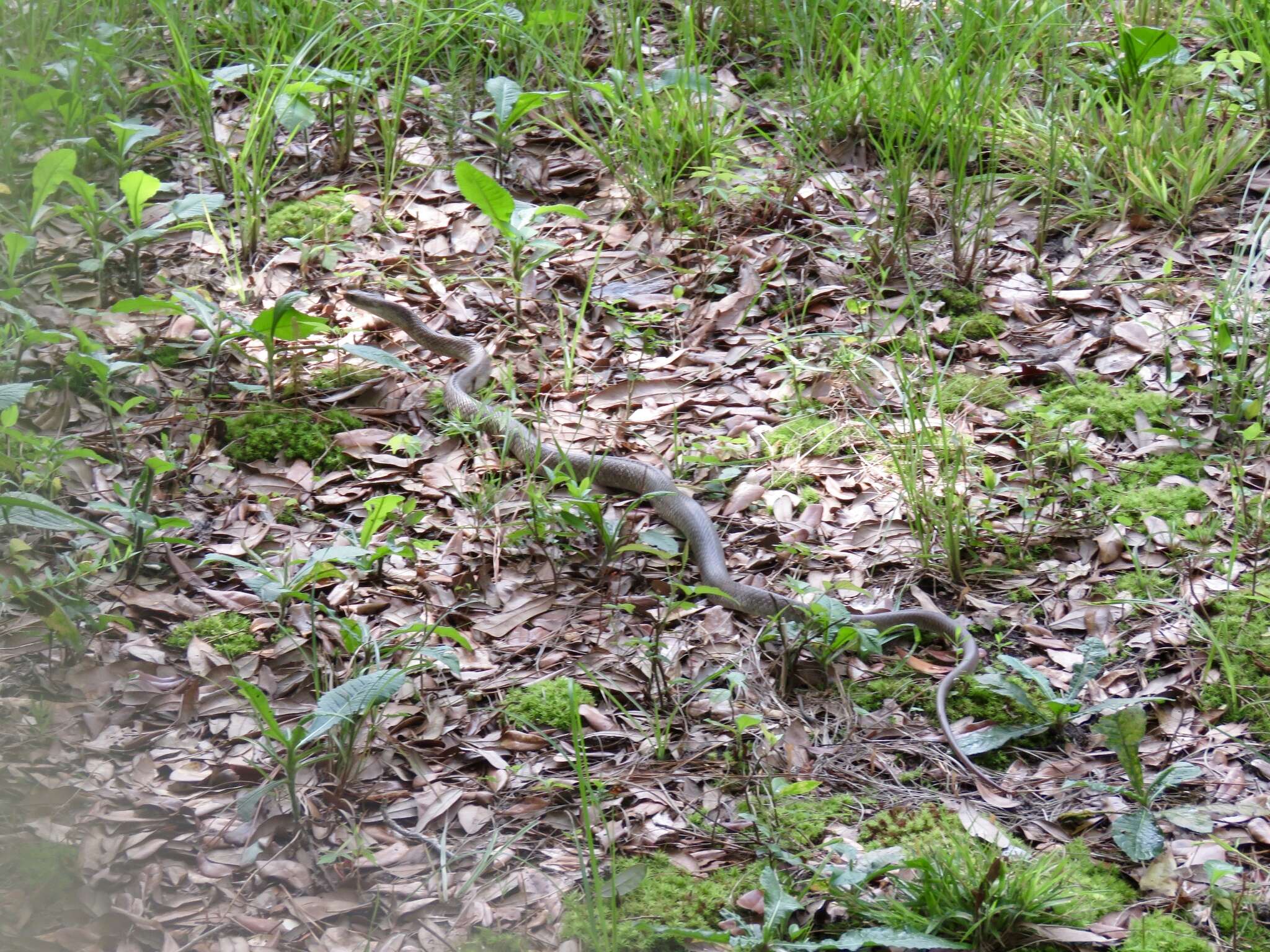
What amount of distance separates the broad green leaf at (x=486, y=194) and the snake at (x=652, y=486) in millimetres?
489

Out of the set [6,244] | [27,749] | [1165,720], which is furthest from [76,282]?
[1165,720]

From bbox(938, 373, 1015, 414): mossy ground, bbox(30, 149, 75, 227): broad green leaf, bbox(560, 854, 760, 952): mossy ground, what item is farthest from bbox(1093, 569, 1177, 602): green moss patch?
bbox(30, 149, 75, 227): broad green leaf

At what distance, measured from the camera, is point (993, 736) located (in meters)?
2.62

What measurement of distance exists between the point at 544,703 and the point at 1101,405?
7.11ft

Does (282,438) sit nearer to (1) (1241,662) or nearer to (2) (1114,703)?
(2) (1114,703)

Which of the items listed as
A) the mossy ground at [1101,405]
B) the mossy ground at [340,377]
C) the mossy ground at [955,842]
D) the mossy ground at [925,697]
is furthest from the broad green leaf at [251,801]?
the mossy ground at [1101,405]

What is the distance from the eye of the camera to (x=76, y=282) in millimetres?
3957

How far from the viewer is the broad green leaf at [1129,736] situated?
2.38 m

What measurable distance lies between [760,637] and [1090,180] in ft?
8.50

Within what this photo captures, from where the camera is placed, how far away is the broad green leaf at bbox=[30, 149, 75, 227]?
3.40m

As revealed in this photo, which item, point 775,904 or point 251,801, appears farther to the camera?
point 251,801

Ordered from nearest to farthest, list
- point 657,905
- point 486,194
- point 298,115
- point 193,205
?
point 657,905, point 193,205, point 486,194, point 298,115

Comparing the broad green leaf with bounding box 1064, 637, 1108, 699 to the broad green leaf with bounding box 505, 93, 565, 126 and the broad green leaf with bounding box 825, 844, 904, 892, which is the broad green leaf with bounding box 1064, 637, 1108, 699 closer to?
the broad green leaf with bounding box 825, 844, 904, 892

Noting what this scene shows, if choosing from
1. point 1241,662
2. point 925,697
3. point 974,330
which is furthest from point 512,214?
point 1241,662
